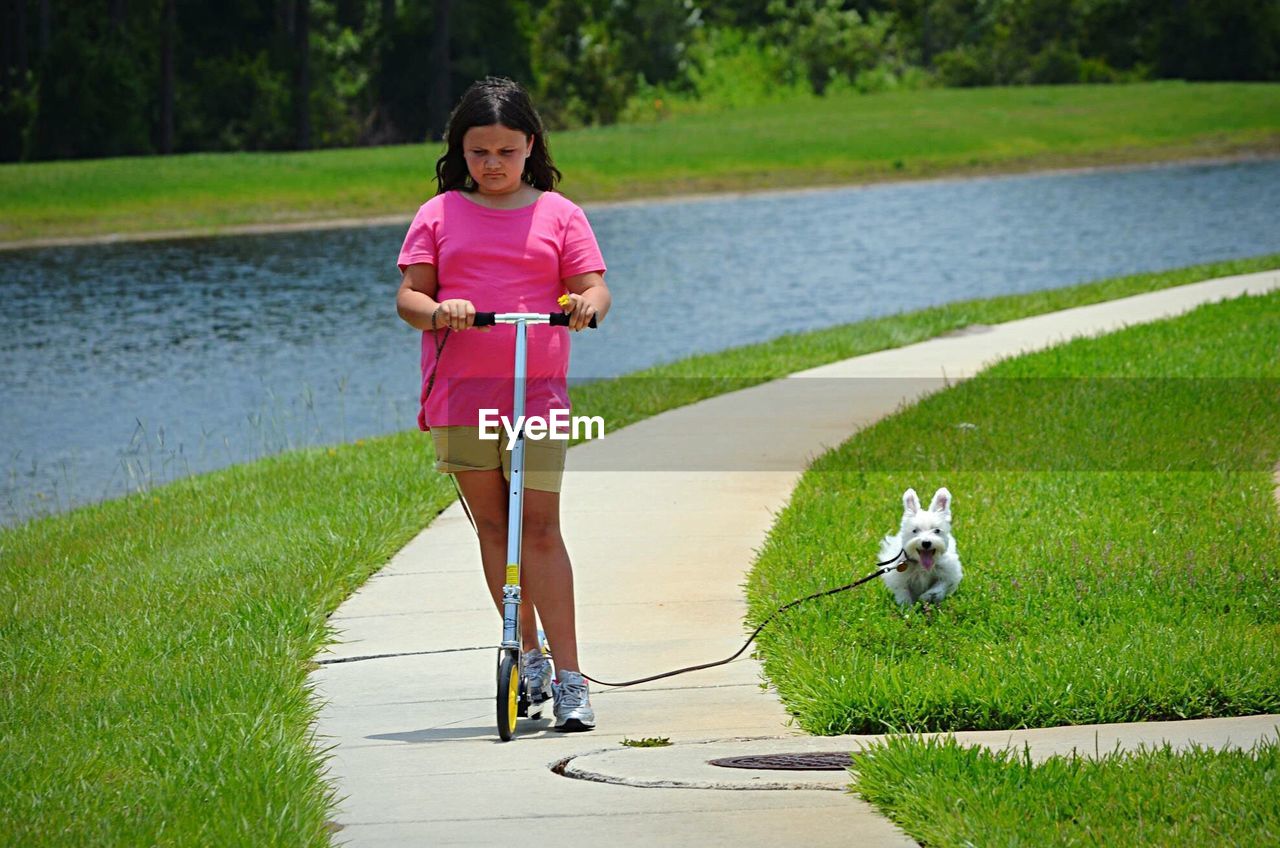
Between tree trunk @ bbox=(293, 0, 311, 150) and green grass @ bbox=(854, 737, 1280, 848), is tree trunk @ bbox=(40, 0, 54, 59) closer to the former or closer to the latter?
tree trunk @ bbox=(293, 0, 311, 150)

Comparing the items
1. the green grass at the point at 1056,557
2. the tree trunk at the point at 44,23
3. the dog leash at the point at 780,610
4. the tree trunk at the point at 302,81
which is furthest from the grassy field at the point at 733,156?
the dog leash at the point at 780,610

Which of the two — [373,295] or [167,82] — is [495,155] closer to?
[373,295]

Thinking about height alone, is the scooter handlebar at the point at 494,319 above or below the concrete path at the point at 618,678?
above

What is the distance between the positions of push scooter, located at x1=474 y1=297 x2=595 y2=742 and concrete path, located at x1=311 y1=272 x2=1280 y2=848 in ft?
0.47

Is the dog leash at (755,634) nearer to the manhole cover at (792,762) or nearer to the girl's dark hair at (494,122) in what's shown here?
the manhole cover at (792,762)

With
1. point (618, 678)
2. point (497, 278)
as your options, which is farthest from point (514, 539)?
point (618, 678)

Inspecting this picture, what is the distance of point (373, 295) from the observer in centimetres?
2566

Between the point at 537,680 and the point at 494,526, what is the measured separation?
0.52 metres

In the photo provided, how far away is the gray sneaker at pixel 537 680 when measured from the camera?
5.81 meters

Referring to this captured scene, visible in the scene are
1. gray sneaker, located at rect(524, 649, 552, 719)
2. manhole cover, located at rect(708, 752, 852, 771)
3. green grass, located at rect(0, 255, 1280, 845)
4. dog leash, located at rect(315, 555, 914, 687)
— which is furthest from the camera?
dog leash, located at rect(315, 555, 914, 687)

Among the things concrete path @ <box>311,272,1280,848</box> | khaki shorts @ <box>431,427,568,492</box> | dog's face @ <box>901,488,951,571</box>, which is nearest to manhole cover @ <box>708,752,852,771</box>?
concrete path @ <box>311,272,1280,848</box>

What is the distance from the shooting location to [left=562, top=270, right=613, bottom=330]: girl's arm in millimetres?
5312

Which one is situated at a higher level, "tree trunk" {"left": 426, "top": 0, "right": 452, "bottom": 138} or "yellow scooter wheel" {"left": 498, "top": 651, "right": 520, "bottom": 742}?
"tree trunk" {"left": 426, "top": 0, "right": 452, "bottom": 138}

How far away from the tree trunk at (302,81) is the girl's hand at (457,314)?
46.7 meters
